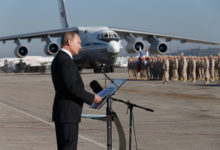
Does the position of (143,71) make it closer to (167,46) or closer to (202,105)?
(167,46)

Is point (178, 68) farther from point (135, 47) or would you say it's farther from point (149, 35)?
point (149, 35)

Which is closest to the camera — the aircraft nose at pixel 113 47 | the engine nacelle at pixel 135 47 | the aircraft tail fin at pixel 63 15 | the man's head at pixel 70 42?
the man's head at pixel 70 42

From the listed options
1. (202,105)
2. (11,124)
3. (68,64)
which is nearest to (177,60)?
(202,105)

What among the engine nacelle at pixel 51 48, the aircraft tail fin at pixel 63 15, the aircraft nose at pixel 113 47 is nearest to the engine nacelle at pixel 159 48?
the aircraft nose at pixel 113 47

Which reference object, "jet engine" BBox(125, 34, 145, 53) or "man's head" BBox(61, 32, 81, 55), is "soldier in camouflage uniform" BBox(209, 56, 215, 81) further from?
"man's head" BBox(61, 32, 81, 55)

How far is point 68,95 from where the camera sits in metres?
5.03

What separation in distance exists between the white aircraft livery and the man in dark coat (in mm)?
30935

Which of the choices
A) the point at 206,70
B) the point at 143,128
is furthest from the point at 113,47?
the point at 143,128

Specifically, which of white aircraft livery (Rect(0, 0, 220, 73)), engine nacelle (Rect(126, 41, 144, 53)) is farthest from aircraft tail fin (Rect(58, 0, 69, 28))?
engine nacelle (Rect(126, 41, 144, 53))

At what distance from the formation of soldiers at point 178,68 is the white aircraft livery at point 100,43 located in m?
2.91

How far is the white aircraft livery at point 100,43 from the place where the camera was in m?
37.1

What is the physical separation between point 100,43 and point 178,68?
8444mm

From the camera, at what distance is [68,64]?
4953 mm

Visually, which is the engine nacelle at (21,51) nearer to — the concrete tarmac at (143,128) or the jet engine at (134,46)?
the jet engine at (134,46)
